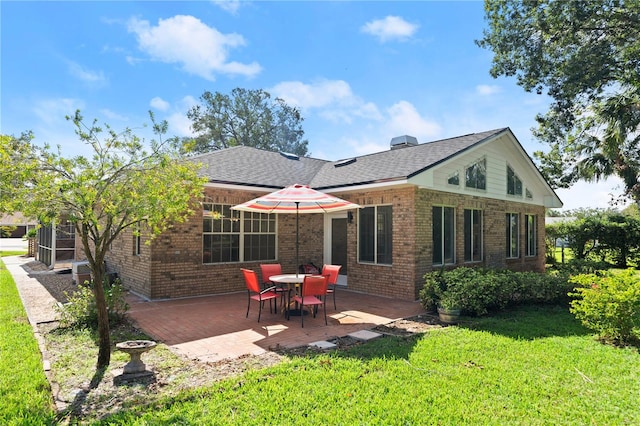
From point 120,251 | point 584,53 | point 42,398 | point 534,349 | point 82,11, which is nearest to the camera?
point 42,398

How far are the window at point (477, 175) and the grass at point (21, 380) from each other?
11.5 m

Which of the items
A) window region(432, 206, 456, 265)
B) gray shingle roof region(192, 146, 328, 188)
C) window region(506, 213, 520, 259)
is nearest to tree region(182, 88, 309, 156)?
gray shingle roof region(192, 146, 328, 188)

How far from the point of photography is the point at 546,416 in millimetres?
3781

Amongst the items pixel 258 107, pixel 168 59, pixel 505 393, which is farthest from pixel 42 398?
pixel 258 107

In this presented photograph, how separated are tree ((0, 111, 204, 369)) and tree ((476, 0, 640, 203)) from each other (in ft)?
47.8

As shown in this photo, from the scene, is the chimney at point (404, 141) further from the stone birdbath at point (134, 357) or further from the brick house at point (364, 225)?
the stone birdbath at point (134, 357)

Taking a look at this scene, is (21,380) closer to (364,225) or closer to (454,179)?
(364,225)

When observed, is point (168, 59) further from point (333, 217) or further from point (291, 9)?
point (333, 217)

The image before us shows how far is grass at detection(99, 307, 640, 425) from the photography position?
374 centimetres

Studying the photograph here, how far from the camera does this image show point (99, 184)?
4621 millimetres

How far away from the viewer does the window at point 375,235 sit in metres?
10.9

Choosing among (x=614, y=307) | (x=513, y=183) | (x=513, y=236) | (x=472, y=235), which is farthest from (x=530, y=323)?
(x=513, y=183)

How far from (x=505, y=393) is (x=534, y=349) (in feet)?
6.91

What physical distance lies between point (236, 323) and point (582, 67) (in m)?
16.9
